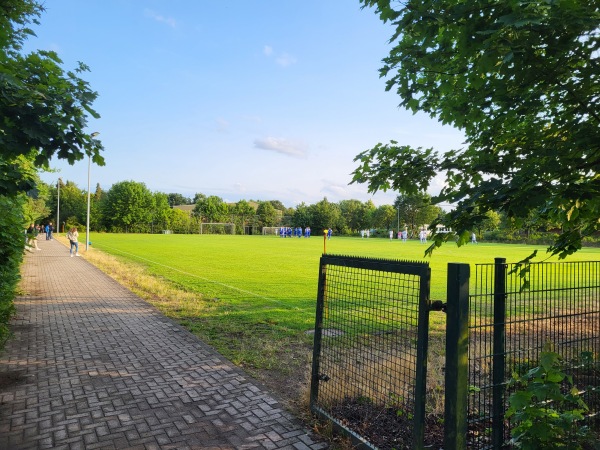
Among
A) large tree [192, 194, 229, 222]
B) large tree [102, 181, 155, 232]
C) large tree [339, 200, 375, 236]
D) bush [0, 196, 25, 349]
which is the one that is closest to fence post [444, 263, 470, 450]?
bush [0, 196, 25, 349]

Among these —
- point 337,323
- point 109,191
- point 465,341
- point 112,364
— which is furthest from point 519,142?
point 109,191

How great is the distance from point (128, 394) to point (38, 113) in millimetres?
3225

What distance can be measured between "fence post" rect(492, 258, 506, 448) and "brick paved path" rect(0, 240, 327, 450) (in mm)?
1481

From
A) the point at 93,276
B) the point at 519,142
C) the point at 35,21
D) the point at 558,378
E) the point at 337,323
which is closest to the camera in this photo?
the point at 558,378

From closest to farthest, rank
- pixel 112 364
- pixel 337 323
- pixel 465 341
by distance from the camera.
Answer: pixel 465 341, pixel 337 323, pixel 112 364

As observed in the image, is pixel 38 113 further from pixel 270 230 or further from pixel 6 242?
pixel 270 230

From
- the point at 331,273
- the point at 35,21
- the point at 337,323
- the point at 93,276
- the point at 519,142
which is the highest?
the point at 35,21

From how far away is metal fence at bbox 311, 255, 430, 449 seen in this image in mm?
3281

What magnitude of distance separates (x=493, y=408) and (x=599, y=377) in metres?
2.08

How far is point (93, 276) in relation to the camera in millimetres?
16688

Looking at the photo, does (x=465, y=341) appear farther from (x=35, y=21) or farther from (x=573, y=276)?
(x=35, y=21)

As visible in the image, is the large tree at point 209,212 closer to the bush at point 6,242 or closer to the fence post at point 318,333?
the bush at point 6,242

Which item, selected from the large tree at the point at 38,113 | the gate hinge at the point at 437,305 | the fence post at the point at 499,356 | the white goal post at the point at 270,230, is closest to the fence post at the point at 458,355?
the gate hinge at the point at 437,305

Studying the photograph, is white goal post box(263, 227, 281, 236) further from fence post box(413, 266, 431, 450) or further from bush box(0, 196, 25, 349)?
fence post box(413, 266, 431, 450)
